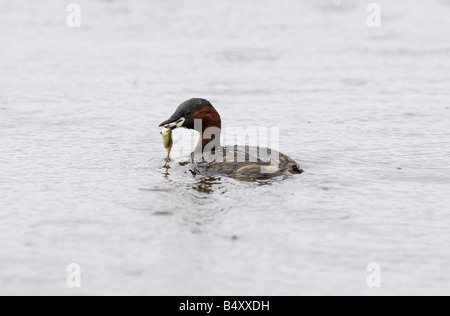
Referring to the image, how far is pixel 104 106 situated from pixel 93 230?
6739 mm

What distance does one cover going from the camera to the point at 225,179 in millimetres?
9602

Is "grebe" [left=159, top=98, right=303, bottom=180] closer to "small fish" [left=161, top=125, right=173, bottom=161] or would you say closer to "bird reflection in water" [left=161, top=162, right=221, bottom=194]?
"small fish" [left=161, top=125, right=173, bottom=161]

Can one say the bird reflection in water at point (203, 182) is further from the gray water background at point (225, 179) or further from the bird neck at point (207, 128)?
the bird neck at point (207, 128)

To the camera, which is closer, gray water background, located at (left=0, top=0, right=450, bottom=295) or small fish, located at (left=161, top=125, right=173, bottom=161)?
gray water background, located at (left=0, top=0, right=450, bottom=295)

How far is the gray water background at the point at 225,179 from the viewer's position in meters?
6.83

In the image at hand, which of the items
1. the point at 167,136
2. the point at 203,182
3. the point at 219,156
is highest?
the point at 167,136

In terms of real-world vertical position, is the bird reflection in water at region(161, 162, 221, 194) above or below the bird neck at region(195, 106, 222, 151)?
below

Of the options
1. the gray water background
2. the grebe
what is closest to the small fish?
the grebe

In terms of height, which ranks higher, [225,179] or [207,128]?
[207,128]

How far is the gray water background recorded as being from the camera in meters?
6.83

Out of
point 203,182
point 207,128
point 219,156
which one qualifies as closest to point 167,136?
point 207,128

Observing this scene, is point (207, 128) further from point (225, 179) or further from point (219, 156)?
point (225, 179)

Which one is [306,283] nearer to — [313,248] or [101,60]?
[313,248]
